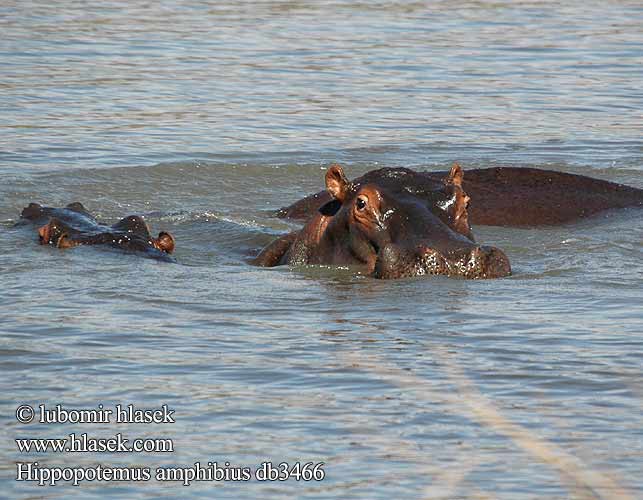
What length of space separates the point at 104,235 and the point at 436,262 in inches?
99.9

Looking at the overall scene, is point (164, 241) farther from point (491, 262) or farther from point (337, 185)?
point (491, 262)

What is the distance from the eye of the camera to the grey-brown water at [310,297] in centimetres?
565

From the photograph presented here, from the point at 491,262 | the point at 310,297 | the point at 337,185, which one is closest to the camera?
the point at 491,262

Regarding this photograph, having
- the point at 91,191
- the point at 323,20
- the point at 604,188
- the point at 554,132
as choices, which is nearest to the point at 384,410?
the point at 604,188

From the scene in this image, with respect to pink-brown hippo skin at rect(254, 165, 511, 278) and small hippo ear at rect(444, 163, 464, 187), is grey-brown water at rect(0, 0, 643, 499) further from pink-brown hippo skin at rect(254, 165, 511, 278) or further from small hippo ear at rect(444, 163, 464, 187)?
small hippo ear at rect(444, 163, 464, 187)

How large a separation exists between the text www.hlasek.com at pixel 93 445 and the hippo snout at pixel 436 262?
8.55 feet

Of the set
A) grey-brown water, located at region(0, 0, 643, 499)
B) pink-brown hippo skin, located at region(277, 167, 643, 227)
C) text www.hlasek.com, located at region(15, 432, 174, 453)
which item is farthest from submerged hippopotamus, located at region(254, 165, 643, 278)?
text www.hlasek.com, located at region(15, 432, 174, 453)

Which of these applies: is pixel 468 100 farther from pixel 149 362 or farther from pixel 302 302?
pixel 149 362

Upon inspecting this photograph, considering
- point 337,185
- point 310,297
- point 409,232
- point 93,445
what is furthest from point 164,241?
point 93,445

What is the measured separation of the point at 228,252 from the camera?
10203mm

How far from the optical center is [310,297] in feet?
27.4

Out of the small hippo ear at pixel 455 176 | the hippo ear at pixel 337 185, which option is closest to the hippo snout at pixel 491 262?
the small hippo ear at pixel 455 176

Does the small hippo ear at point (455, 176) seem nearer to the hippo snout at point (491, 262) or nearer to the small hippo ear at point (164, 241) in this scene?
the hippo snout at point (491, 262)

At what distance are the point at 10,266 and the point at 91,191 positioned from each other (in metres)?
3.68
